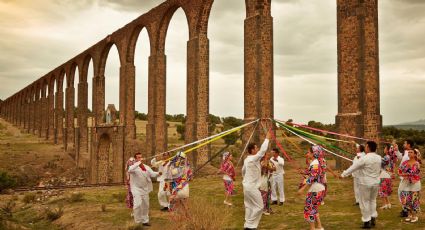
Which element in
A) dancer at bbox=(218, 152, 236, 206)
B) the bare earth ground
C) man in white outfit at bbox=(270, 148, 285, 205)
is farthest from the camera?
dancer at bbox=(218, 152, 236, 206)

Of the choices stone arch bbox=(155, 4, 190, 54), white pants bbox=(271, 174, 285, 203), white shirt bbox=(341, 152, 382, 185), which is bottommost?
white pants bbox=(271, 174, 285, 203)

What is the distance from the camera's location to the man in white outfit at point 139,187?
860 centimetres

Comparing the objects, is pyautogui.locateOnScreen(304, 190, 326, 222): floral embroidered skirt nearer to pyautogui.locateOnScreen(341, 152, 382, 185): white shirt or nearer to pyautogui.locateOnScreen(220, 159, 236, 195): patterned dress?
pyautogui.locateOnScreen(341, 152, 382, 185): white shirt

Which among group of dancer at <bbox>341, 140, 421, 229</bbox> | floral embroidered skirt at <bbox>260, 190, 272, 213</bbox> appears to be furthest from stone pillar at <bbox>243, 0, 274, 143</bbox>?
group of dancer at <bbox>341, 140, 421, 229</bbox>

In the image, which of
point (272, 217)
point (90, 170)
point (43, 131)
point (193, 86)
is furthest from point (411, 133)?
point (43, 131)

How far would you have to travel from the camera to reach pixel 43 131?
52.8 m

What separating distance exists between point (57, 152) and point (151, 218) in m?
32.5

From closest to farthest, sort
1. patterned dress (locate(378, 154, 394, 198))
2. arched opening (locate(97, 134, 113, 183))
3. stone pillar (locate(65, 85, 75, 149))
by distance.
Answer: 1. patterned dress (locate(378, 154, 394, 198))
2. arched opening (locate(97, 134, 113, 183))
3. stone pillar (locate(65, 85, 75, 149))

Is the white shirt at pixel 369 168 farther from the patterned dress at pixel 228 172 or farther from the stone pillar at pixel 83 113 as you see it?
the stone pillar at pixel 83 113

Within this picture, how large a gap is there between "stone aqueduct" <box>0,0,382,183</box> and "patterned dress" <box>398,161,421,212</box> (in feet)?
22.7

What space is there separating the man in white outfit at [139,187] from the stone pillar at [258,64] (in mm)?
9329

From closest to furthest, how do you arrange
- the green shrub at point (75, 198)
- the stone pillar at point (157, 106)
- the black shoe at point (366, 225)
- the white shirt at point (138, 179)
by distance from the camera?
1. the black shoe at point (366, 225)
2. the white shirt at point (138, 179)
3. the green shrub at point (75, 198)
4. the stone pillar at point (157, 106)

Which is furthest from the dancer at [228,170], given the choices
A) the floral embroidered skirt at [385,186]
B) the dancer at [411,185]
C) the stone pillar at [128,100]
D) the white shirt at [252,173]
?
the stone pillar at [128,100]

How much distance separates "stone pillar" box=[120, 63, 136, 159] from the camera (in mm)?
28188
